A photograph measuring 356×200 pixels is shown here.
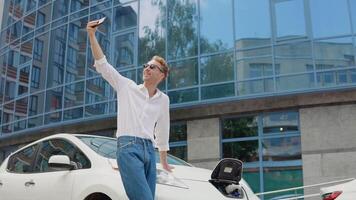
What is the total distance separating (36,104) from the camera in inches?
828

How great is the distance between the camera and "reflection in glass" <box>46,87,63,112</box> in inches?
786

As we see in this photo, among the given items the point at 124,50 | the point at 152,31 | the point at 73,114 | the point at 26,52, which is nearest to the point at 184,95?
the point at 152,31

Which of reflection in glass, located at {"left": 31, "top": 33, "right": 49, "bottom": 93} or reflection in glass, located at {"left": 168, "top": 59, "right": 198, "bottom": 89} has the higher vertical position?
reflection in glass, located at {"left": 31, "top": 33, "right": 49, "bottom": 93}

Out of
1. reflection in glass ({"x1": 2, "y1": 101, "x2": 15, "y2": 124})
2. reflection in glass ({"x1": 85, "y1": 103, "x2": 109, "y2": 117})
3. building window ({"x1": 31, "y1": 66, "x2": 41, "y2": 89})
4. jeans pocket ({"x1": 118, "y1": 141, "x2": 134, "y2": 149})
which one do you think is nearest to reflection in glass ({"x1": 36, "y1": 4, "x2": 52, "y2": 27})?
building window ({"x1": 31, "y1": 66, "x2": 41, "y2": 89})

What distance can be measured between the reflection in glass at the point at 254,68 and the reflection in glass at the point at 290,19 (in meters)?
0.88

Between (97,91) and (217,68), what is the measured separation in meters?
4.80

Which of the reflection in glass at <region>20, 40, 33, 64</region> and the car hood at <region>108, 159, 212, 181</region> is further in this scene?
the reflection in glass at <region>20, 40, 33, 64</region>

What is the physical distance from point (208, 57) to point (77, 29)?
6.42 meters

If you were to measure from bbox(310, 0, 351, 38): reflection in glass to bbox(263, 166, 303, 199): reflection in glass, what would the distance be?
4.00 meters

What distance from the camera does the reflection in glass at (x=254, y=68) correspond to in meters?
15.5

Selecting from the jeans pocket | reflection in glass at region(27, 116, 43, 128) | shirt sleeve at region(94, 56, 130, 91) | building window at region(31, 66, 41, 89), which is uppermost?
building window at region(31, 66, 41, 89)

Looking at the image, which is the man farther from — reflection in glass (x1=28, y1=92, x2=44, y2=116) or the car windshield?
reflection in glass (x1=28, y1=92, x2=44, y2=116)

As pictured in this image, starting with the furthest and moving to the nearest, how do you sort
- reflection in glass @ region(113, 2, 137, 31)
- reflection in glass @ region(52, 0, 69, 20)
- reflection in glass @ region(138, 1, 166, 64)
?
reflection in glass @ region(52, 0, 69, 20) → reflection in glass @ region(113, 2, 137, 31) → reflection in glass @ region(138, 1, 166, 64)

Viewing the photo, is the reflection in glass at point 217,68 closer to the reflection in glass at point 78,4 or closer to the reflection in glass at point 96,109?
the reflection in glass at point 96,109
